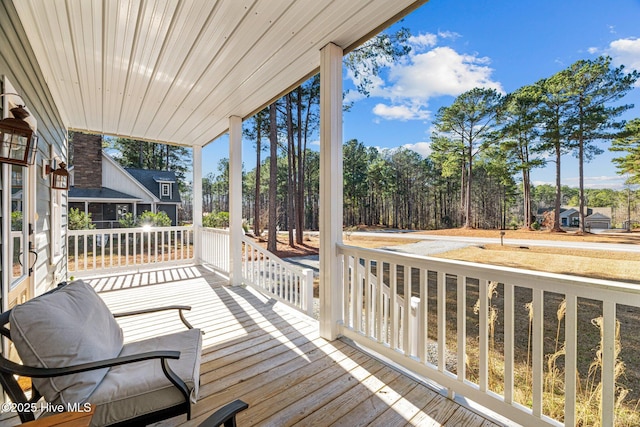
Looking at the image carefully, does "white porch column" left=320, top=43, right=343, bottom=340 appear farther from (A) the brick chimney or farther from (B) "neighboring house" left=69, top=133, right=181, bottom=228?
(A) the brick chimney

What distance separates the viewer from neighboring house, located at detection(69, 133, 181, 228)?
987 centimetres

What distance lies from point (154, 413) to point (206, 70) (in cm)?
301

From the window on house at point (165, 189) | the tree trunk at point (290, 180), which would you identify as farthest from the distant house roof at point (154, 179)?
the tree trunk at point (290, 180)

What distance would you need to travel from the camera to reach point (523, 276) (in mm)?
1471

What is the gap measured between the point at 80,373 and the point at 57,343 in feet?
0.56

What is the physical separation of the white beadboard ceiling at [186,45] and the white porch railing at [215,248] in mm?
2265

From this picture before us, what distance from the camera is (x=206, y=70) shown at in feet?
9.48

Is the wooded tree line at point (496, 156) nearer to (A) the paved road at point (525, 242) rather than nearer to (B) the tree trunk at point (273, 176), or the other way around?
(A) the paved road at point (525, 242)

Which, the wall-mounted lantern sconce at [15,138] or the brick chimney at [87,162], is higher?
the brick chimney at [87,162]

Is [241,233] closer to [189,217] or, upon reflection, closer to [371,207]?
[371,207]

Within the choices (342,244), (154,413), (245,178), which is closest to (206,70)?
(342,244)

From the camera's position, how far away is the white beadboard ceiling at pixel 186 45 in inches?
78.9

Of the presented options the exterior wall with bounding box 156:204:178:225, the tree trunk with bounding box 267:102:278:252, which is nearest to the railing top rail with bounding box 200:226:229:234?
the tree trunk with bounding box 267:102:278:252

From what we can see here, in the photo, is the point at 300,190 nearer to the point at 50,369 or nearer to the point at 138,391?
the point at 138,391
